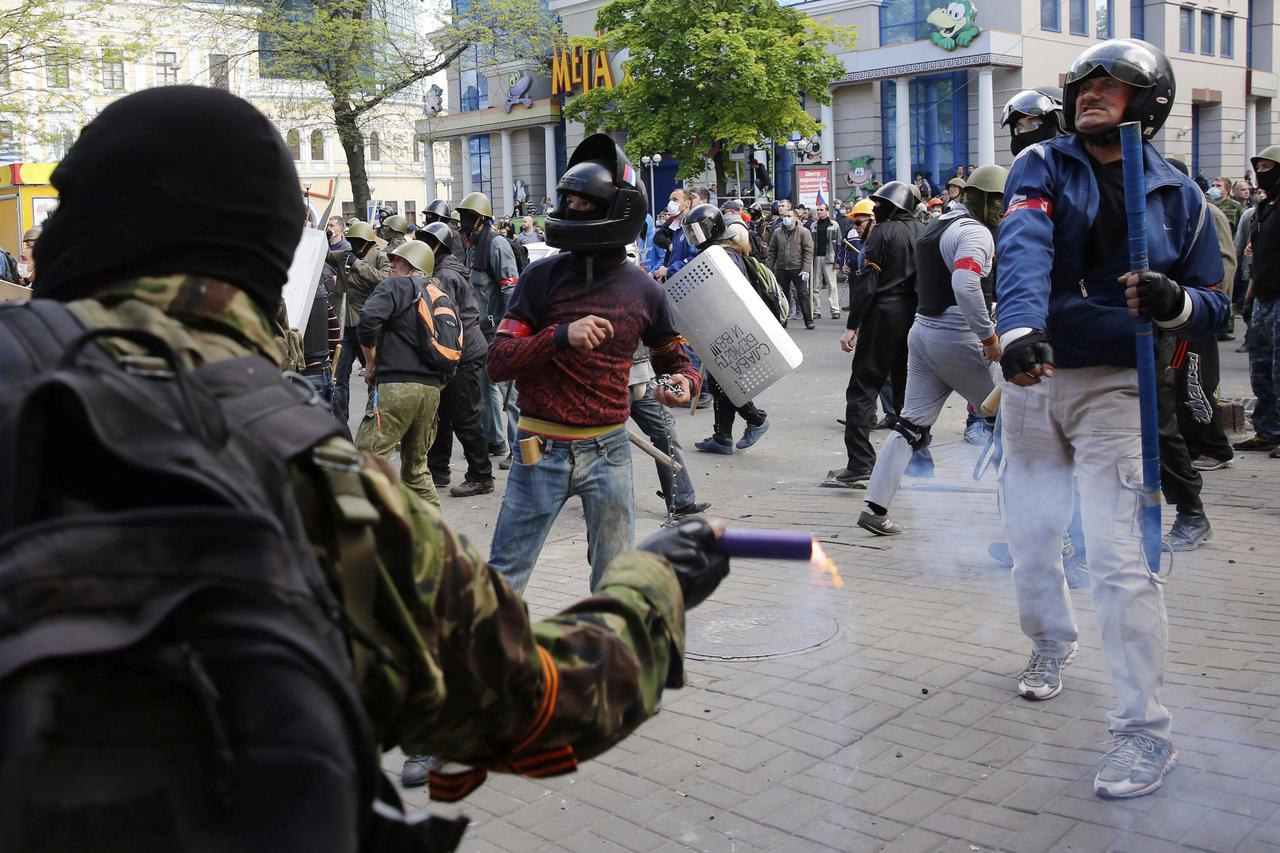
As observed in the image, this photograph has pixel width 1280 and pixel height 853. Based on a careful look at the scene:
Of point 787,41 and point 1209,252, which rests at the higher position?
point 787,41

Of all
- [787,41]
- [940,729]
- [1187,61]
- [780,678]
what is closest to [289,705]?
[940,729]

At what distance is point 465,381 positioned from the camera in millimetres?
9367

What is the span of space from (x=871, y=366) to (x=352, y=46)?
21691 mm

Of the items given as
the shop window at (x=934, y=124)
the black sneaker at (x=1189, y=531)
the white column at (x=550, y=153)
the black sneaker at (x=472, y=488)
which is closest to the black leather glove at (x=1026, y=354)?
the black sneaker at (x=1189, y=531)

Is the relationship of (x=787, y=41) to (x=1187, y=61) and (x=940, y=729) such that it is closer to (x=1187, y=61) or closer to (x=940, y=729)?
(x=1187, y=61)

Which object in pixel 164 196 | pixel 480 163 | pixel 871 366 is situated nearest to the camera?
pixel 164 196

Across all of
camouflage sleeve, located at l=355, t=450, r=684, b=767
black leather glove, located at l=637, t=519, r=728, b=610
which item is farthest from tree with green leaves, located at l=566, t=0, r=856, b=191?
camouflage sleeve, located at l=355, t=450, r=684, b=767

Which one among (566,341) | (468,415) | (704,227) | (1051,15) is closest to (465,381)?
(468,415)

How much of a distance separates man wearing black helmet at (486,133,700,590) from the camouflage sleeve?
2595 millimetres

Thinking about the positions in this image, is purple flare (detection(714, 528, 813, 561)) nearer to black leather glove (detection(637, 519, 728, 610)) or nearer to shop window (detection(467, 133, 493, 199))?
black leather glove (detection(637, 519, 728, 610))

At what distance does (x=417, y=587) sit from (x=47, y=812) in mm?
510

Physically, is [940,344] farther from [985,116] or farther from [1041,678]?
[985,116]

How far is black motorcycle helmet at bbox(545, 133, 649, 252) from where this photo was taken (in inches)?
183

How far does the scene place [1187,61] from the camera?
41.2 metres
